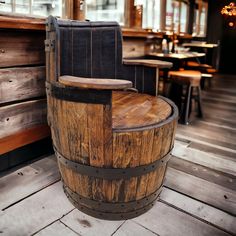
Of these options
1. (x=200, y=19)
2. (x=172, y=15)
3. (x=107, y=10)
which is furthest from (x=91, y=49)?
(x=200, y=19)

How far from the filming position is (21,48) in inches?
79.6

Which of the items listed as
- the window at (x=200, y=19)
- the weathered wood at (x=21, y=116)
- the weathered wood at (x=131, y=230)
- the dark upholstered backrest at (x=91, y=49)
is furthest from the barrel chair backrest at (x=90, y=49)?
the window at (x=200, y=19)

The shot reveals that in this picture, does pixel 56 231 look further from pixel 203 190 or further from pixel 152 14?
pixel 152 14

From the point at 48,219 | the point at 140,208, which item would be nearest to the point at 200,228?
the point at 140,208

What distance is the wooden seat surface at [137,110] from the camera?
148 cm

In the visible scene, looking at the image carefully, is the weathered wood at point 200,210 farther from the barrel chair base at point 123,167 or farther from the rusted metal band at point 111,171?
the rusted metal band at point 111,171

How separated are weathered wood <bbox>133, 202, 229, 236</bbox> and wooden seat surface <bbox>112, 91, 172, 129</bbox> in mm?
596

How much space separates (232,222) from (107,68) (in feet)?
4.49

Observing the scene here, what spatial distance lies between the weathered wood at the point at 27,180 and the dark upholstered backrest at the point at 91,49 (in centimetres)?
80

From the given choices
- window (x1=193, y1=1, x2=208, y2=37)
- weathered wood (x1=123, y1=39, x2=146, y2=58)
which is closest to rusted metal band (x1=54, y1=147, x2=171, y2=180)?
weathered wood (x1=123, y1=39, x2=146, y2=58)

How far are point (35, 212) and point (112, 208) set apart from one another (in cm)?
49

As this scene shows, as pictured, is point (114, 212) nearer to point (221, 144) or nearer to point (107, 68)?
point (107, 68)

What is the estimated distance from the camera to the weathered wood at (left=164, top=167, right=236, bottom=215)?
181 cm

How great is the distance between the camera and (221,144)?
9.39 ft
